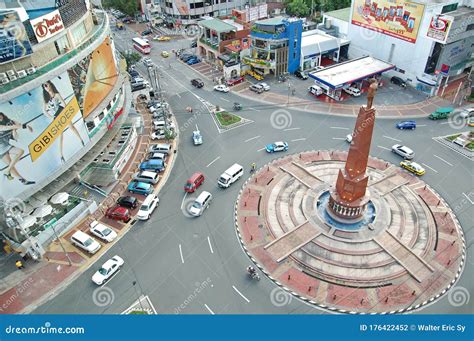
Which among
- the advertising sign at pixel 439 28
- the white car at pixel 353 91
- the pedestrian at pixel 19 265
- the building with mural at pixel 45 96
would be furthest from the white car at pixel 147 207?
the advertising sign at pixel 439 28

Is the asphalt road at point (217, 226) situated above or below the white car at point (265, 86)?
below

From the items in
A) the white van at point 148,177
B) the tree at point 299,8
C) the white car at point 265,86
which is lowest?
the white car at point 265,86

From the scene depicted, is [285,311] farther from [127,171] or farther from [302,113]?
[302,113]

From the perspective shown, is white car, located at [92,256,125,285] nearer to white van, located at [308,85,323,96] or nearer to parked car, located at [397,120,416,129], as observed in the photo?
parked car, located at [397,120,416,129]

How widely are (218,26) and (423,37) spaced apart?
45.9 metres

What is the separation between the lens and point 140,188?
53.1 metres

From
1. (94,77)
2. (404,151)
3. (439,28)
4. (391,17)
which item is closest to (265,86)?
(391,17)

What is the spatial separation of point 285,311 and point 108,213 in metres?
26.5

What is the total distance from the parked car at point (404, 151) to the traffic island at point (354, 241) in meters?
3.24

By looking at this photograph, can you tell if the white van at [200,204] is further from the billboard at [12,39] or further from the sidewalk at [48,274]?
the billboard at [12,39]

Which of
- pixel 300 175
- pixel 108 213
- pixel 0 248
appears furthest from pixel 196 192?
pixel 0 248

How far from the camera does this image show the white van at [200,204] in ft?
163

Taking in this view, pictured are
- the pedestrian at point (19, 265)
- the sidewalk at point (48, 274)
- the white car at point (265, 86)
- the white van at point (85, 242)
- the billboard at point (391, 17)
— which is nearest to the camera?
the sidewalk at point (48, 274)

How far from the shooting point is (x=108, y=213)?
4947 cm
